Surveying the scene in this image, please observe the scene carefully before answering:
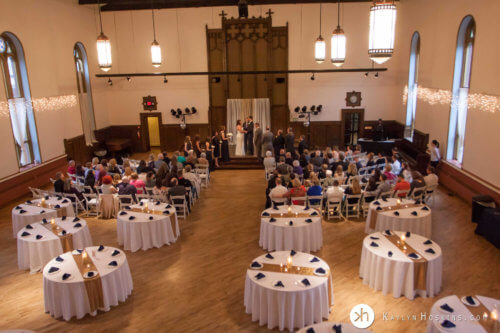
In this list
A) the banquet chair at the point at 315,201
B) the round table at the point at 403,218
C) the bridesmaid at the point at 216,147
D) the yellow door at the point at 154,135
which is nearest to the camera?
the round table at the point at 403,218

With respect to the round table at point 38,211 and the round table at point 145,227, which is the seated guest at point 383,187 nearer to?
the round table at point 145,227

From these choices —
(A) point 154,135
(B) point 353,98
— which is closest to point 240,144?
(B) point 353,98

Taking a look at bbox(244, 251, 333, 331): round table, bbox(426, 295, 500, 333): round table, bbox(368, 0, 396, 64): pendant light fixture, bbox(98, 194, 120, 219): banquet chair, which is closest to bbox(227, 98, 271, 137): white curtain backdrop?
bbox(98, 194, 120, 219): banquet chair

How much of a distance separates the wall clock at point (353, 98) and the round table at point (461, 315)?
1373 cm

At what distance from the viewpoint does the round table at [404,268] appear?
608 cm

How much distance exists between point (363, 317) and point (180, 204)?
5.89 m

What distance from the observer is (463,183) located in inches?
421

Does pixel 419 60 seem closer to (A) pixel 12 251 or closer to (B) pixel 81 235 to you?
(B) pixel 81 235

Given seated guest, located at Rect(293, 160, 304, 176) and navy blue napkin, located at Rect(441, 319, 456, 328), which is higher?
seated guest, located at Rect(293, 160, 304, 176)

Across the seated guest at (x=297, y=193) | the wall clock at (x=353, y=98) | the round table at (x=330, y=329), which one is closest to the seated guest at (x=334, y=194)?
the seated guest at (x=297, y=193)

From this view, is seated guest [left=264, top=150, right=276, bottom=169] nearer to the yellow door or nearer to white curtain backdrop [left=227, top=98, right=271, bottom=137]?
white curtain backdrop [left=227, top=98, right=271, bottom=137]

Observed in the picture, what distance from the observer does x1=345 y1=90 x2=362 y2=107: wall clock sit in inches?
696

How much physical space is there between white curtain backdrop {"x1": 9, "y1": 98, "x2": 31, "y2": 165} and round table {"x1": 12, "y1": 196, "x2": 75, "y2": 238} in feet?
13.6

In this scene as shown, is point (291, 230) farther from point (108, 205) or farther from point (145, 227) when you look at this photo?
point (108, 205)
